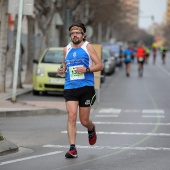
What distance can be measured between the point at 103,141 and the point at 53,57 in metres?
13.2

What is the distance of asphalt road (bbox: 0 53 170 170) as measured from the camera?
29.8ft

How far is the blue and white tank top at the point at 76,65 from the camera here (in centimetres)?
988

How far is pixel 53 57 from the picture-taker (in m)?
24.7

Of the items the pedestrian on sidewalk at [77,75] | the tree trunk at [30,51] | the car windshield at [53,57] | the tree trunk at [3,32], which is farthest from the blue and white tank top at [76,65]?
the tree trunk at [30,51]

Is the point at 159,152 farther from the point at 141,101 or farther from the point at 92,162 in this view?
the point at 141,101

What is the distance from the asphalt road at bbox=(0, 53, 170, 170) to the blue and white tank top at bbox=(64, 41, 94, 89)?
1.01 m

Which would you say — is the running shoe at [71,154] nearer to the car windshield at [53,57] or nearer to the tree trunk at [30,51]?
the car windshield at [53,57]

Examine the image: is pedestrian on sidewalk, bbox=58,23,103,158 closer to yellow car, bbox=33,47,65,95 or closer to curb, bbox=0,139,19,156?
curb, bbox=0,139,19,156

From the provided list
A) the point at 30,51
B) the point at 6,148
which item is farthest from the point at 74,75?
the point at 30,51

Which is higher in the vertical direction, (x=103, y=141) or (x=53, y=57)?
(x=53, y=57)

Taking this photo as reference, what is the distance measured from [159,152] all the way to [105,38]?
10233 cm

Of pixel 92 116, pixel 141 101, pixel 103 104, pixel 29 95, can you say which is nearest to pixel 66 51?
pixel 92 116

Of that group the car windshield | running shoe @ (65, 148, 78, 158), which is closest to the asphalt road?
running shoe @ (65, 148, 78, 158)

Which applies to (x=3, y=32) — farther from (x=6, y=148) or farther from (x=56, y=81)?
(x=6, y=148)
